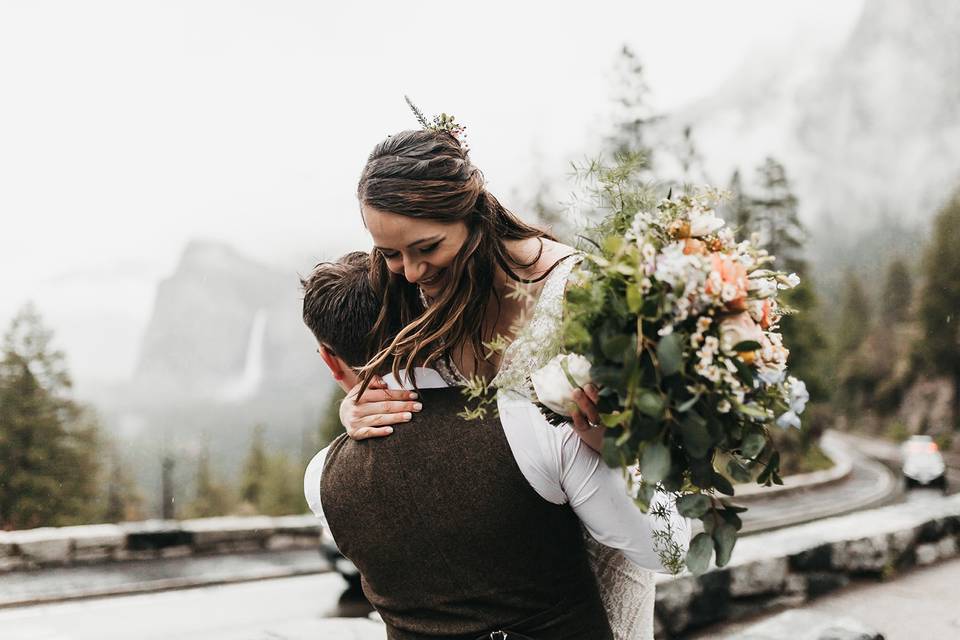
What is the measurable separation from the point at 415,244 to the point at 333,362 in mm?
333

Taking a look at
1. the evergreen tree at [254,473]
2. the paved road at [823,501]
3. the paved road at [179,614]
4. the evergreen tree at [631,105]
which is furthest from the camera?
the evergreen tree at [254,473]

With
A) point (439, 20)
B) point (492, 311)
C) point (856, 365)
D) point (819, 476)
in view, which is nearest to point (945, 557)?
point (492, 311)

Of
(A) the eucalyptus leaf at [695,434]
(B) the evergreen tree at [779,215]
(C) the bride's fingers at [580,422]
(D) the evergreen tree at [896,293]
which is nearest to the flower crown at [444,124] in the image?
(C) the bride's fingers at [580,422]

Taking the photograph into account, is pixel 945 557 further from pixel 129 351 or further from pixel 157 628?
pixel 129 351

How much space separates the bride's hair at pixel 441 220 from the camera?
1.50 meters

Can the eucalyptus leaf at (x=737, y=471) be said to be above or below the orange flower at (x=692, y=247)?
below

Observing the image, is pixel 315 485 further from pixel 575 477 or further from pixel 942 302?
pixel 942 302

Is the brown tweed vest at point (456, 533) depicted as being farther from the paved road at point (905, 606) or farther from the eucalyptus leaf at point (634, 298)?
the paved road at point (905, 606)

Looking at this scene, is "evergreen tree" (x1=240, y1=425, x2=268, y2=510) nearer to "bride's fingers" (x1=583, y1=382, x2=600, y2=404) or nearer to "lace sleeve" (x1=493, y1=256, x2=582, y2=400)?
"lace sleeve" (x1=493, y1=256, x2=582, y2=400)

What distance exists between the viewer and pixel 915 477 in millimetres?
16703

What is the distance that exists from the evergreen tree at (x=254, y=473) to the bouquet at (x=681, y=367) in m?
41.8

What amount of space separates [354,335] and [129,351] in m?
170

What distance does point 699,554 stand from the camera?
1.13m

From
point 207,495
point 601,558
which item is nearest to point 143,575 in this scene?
point 601,558
